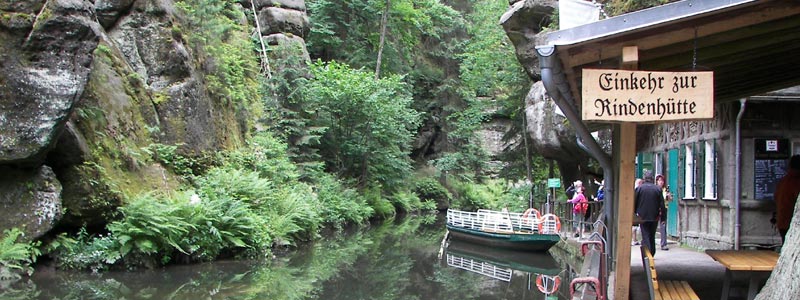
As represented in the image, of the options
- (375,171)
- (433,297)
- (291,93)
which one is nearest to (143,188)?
(433,297)

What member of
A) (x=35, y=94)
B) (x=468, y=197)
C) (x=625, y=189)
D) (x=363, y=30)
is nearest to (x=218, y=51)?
(x=35, y=94)

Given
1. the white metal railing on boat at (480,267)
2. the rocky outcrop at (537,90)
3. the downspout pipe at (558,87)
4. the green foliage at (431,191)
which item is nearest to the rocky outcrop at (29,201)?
the white metal railing on boat at (480,267)

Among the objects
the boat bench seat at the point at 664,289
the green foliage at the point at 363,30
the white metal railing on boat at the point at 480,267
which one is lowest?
the white metal railing on boat at the point at 480,267

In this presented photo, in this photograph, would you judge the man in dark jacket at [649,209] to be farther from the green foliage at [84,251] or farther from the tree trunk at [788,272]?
the green foliage at [84,251]

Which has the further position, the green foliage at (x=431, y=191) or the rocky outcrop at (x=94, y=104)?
the green foliage at (x=431, y=191)

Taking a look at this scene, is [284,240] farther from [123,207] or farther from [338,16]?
[338,16]

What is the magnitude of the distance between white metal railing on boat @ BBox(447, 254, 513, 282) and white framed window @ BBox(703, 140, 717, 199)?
15.5 ft

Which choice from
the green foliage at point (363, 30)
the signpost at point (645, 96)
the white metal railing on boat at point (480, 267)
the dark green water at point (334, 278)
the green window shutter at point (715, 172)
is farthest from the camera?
the green foliage at point (363, 30)

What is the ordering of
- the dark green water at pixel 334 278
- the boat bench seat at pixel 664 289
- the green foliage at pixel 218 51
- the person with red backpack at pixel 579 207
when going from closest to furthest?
the boat bench seat at pixel 664 289 < the dark green water at pixel 334 278 < the person with red backpack at pixel 579 207 < the green foliage at pixel 218 51

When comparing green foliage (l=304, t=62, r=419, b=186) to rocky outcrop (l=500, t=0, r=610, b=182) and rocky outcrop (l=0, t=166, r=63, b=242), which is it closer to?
rocky outcrop (l=500, t=0, r=610, b=182)

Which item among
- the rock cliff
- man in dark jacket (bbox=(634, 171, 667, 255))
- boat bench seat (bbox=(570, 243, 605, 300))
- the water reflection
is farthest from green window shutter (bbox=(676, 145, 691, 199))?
the rock cliff

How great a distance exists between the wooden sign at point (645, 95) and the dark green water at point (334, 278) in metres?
7.76

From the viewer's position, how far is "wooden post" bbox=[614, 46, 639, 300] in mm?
6570

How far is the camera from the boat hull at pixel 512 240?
20.6 meters
